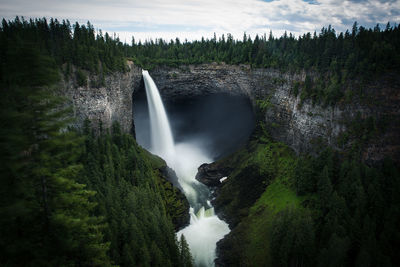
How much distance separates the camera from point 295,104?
4984 cm

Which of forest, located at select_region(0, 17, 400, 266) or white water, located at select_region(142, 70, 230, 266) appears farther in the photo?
white water, located at select_region(142, 70, 230, 266)

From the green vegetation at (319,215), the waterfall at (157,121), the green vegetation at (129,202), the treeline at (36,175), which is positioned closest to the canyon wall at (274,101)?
the waterfall at (157,121)

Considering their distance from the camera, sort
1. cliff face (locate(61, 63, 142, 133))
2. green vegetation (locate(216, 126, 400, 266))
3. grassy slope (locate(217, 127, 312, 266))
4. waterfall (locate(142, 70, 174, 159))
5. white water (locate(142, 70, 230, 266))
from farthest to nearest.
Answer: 1. waterfall (locate(142, 70, 174, 159))
2. white water (locate(142, 70, 230, 266))
3. cliff face (locate(61, 63, 142, 133))
4. grassy slope (locate(217, 127, 312, 266))
5. green vegetation (locate(216, 126, 400, 266))

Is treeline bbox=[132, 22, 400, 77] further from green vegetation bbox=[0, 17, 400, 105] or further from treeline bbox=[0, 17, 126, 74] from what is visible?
treeline bbox=[0, 17, 126, 74]

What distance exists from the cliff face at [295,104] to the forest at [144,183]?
Answer: 6.92 feet

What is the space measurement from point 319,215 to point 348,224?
406 centimetres

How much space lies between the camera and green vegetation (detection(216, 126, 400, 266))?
95.6 feet

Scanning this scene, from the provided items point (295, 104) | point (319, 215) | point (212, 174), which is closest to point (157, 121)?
point (212, 174)

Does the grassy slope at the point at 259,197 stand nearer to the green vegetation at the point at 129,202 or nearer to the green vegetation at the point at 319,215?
the green vegetation at the point at 319,215

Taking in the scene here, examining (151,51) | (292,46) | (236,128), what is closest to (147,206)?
(236,128)

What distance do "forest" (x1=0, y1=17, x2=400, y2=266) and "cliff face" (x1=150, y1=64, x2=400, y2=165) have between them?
83.1 inches

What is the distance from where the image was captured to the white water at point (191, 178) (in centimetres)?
4131

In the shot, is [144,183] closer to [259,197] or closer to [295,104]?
[259,197]

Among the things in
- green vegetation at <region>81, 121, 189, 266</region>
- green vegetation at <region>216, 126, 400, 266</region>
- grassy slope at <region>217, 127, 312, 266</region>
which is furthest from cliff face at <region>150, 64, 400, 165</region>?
green vegetation at <region>81, 121, 189, 266</region>
